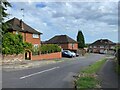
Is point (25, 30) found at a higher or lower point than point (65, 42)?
higher

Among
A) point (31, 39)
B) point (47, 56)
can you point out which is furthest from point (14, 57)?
point (31, 39)

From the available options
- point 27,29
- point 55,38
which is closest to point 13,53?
point 27,29

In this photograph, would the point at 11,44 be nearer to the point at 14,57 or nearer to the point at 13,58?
the point at 14,57

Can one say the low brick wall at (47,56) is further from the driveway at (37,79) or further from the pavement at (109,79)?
the pavement at (109,79)

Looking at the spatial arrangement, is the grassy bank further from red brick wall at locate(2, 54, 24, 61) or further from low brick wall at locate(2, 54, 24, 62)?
red brick wall at locate(2, 54, 24, 61)

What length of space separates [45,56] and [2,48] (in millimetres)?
15989

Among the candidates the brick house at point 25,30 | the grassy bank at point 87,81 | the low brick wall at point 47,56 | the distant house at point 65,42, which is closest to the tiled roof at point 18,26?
the brick house at point 25,30

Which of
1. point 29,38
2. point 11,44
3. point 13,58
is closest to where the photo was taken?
point 13,58

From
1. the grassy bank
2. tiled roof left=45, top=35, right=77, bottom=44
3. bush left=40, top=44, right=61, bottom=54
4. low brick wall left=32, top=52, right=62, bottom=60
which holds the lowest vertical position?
the grassy bank

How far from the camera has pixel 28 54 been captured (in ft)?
145

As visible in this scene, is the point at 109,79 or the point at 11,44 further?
the point at 11,44

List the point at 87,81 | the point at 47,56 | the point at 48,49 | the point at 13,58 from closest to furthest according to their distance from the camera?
the point at 87,81 → the point at 13,58 → the point at 47,56 → the point at 48,49

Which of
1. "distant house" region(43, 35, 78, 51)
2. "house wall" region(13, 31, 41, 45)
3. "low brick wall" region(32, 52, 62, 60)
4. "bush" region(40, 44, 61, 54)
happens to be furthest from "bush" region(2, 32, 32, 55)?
"distant house" region(43, 35, 78, 51)

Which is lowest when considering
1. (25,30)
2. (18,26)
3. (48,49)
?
(48,49)
